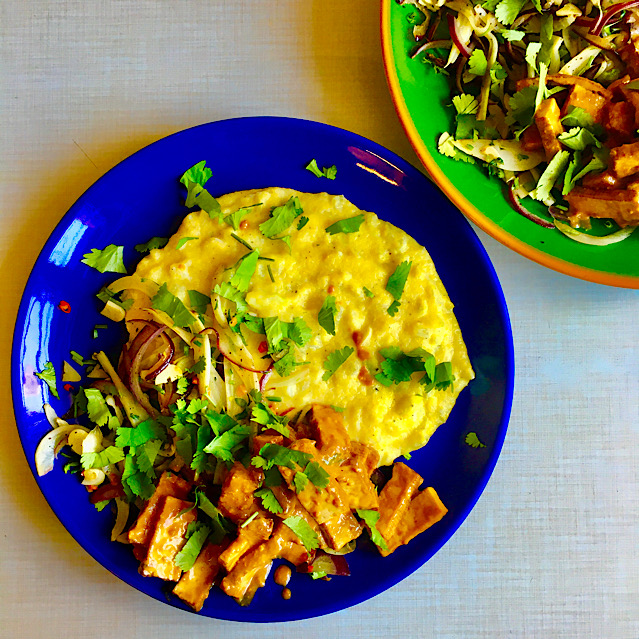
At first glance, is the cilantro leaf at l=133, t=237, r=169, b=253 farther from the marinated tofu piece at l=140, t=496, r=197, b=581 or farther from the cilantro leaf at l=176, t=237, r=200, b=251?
the marinated tofu piece at l=140, t=496, r=197, b=581

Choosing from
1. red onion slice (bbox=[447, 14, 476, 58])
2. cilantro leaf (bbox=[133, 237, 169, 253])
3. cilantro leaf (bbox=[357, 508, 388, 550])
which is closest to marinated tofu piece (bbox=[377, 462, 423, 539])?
cilantro leaf (bbox=[357, 508, 388, 550])

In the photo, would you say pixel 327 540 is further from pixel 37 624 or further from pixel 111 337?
pixel 37 624

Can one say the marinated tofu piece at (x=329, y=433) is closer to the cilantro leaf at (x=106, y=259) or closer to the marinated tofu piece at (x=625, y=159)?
the cilantro leaf at (x=106, y=259)

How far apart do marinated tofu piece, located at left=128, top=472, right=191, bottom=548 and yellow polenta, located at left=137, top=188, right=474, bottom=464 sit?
58 cm

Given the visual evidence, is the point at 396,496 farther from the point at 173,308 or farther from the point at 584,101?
the point at 584,101

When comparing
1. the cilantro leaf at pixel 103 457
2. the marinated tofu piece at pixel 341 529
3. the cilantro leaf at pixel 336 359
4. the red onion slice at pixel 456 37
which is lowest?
the marinated tofu piece at pixel 341 529

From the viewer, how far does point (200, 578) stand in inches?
107

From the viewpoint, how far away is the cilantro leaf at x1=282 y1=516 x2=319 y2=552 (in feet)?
8.70

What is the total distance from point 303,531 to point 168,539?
0.57 meters

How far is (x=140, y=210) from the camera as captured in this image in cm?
288

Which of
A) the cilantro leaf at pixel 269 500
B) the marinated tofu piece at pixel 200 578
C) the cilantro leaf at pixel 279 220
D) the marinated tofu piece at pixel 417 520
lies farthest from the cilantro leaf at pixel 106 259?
the marinated tofu piece at pixel 417 520

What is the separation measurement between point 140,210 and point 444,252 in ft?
4.61

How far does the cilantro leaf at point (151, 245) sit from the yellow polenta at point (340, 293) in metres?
0.04

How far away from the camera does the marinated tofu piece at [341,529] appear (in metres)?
2.65
